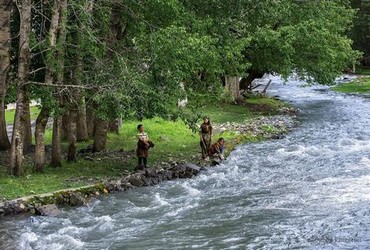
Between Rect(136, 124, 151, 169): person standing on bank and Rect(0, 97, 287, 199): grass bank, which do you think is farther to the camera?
Rect(136, 124, 151, 169): person standing on bank

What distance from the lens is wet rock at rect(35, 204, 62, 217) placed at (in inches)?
591

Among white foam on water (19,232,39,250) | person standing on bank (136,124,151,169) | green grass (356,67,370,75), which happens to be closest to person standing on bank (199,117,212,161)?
person standing on bank (136,124,151,169)

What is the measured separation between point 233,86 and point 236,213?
95.3ft

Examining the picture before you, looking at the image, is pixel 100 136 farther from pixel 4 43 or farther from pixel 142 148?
pixel 4 43

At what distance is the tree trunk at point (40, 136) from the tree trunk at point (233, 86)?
24.7m

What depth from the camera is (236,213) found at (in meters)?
15.0

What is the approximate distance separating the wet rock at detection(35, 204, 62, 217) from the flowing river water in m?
0.26

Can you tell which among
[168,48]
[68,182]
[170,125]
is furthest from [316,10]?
[68,182]

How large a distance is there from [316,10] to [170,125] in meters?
13.3

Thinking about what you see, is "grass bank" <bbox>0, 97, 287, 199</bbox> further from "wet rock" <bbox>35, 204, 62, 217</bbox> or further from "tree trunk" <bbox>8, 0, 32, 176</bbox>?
"tree trunk" <bbox>8, 0, 32, 176</bbox>

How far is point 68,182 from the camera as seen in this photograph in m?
17.4

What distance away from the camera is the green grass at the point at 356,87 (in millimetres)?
55906

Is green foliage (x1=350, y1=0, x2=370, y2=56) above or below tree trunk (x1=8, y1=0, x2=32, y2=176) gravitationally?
above

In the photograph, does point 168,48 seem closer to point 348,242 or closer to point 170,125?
point 348,242
